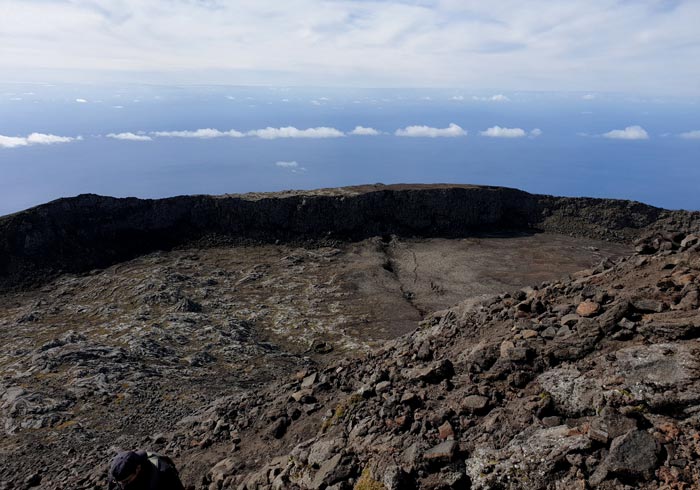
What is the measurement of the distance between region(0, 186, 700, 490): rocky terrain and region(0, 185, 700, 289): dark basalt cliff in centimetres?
41

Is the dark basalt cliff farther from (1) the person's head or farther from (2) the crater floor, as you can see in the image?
(1) the person's head

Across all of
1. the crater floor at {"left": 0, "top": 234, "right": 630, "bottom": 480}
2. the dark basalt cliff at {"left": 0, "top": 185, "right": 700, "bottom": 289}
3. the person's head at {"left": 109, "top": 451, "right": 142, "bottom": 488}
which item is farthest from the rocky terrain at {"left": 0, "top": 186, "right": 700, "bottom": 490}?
the person's head at {"left": 109, "top": 451, "right": 142, "bottom": 488}

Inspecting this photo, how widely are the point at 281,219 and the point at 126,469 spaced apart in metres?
41.0

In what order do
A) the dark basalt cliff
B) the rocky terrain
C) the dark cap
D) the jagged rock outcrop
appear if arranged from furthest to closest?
the dark basalt cliff < the rocky terrain < the dark cap < the jagged rock outcrop

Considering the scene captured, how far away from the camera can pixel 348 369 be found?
47.3 ft

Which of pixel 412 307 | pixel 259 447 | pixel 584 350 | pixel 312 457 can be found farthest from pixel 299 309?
pixel 584 350

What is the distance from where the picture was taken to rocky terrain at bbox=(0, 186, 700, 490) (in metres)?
7.32

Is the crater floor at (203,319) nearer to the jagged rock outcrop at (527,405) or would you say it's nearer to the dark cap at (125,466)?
the jagged rock outcrop at (527,405)

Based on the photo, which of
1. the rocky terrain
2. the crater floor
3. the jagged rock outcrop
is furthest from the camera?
the crater floor

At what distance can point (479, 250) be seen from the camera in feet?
151

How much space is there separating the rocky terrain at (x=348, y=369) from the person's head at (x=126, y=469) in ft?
11.4

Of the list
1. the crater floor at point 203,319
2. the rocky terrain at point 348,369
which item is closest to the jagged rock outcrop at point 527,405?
the rocky terrain at point 348,369

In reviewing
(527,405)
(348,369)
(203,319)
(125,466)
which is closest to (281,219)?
(203,319)

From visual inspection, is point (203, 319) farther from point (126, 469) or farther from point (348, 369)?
point (126, 469)
